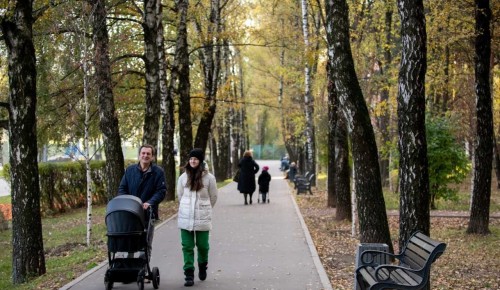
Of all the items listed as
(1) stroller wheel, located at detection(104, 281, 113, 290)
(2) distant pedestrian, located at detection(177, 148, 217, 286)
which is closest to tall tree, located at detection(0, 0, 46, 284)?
(1) stroller wheel, located at detection(104, 281, 113, 290)

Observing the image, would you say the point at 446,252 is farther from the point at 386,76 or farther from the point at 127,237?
the point at 386,76

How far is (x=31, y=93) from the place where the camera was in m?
9.35

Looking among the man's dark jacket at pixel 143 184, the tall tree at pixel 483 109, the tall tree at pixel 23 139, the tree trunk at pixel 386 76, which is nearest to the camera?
the man's dark jacket at pixel 143 184

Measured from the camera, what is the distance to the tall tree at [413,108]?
830 cm

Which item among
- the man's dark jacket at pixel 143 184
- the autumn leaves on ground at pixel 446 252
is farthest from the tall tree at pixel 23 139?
the autumn leaves on ground at pixel 446 252

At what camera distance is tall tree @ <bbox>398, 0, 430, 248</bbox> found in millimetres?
8305

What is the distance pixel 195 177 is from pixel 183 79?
550 inches

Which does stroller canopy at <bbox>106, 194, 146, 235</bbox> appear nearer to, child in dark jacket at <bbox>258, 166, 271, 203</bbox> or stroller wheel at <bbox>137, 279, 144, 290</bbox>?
stroller wheel at <bbox>137, 279, 144, 290</bbox>

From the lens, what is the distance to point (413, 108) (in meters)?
8.30

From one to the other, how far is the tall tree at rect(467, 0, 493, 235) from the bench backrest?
661cm

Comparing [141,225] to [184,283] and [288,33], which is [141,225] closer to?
[184,283]

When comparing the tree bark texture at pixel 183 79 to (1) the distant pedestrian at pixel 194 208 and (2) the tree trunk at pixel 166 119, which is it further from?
(1) the distant pedestrian at pixel 194 208

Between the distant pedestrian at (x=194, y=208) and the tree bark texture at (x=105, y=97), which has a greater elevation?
→ the tree bark texture at (x=105, y=97)

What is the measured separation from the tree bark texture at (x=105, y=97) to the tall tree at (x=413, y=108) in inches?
288
